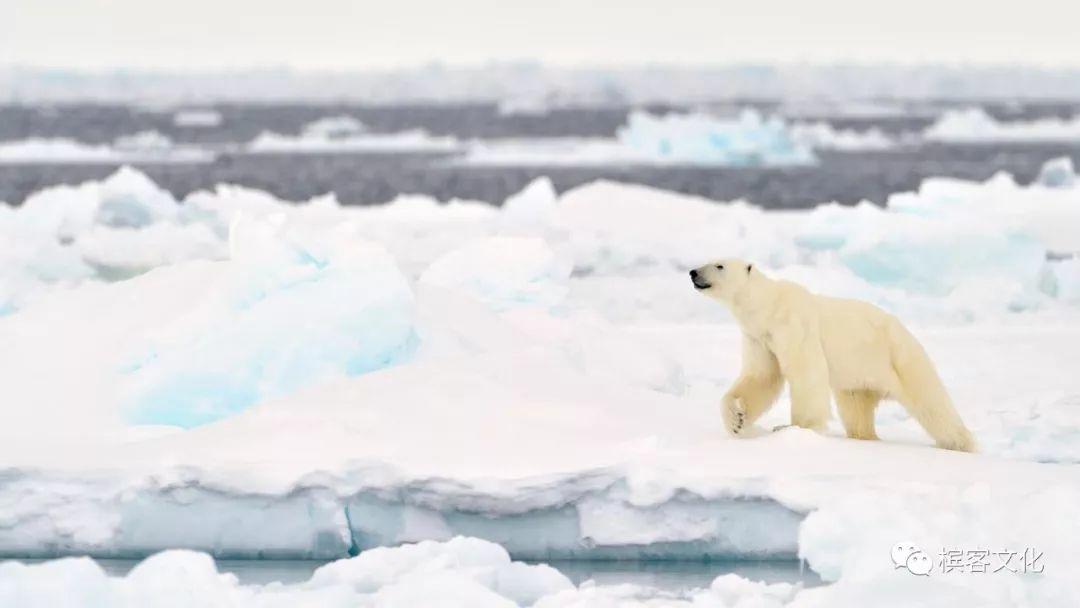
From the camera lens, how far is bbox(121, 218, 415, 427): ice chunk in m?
5.09

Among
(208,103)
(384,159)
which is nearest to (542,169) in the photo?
(384,159)

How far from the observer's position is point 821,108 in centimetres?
6306

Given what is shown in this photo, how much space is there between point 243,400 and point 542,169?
88.9 feet

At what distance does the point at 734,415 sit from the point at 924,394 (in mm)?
534

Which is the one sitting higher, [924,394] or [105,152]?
[105,152]

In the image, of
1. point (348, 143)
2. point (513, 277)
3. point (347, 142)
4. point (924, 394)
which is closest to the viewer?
point (924, 394)

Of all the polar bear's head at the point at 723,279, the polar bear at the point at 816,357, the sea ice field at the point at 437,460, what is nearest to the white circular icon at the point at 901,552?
the sea ice field at the point at 437,460

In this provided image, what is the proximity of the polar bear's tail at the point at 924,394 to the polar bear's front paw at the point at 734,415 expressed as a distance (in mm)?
442

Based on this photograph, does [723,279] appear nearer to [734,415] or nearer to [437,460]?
[734,415]

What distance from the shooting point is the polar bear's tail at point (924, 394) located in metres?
4.44

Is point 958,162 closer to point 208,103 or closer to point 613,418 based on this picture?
point 613,418

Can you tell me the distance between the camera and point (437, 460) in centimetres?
423

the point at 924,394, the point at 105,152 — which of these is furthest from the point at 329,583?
the point at 105,152

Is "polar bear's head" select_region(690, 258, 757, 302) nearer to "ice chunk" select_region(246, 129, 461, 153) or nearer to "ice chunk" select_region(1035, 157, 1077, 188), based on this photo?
"ice chunk" select_region(1035, 157, 1077, 188)
